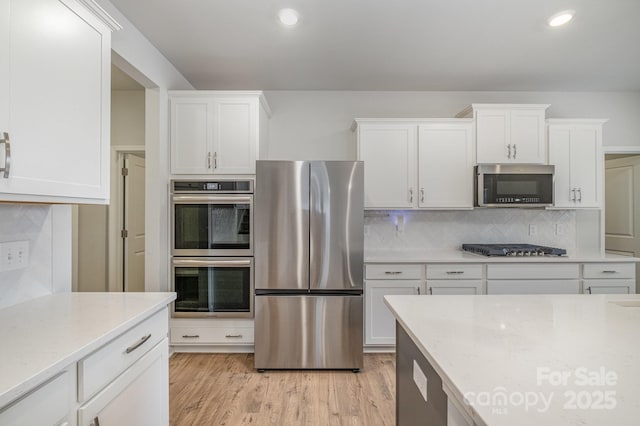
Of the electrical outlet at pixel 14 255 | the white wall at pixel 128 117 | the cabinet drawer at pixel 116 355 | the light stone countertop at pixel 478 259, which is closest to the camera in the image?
the cabinet drawer at pixel 116 355

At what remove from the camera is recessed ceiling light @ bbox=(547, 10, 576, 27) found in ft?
6.92

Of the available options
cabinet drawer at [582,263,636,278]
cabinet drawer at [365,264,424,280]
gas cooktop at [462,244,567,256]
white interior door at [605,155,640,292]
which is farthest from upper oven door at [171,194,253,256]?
white interior door at [605,155,640,292]

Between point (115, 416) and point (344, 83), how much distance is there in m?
3.12

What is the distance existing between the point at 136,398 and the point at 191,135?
214 cm

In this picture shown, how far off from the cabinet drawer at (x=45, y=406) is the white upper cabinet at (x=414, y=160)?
2572mm

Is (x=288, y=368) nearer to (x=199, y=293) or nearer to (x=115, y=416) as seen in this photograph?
(x=199, y=293)

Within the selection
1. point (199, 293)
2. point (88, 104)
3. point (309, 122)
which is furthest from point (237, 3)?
point (199, 293)

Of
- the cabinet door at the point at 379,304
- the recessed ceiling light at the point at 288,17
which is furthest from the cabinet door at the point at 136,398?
the recessed ceiling light at the point at 288,17

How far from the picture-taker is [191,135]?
112 inches

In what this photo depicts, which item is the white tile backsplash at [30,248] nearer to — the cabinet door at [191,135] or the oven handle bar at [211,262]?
the oven handle bar at [211,262]

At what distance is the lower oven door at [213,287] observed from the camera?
9.03ft

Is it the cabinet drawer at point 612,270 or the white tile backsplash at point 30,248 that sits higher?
the white tile backsplash at point 30,248

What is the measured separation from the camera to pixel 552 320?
3.96ft

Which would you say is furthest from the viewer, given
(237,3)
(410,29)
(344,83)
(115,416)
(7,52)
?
(344,83)
